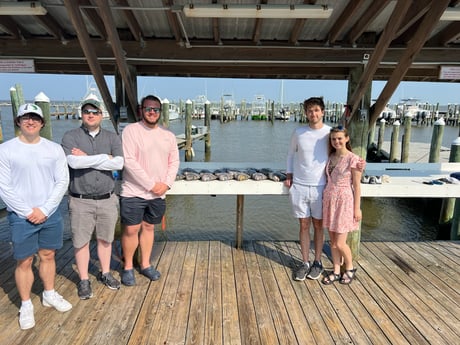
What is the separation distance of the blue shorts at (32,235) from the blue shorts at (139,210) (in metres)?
0.53

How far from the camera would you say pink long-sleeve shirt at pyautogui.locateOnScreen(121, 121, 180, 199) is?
8.96ft

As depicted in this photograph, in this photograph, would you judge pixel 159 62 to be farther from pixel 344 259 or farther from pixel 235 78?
pixel 344 259

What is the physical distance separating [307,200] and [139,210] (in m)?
1.52

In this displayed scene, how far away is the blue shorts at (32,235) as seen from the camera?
7.39ft

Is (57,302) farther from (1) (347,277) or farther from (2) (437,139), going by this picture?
(2) (437,139)

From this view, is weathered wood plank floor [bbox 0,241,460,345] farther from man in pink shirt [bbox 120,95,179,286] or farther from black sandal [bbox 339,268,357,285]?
man in pink shirt [bbox 120,95,179,286]

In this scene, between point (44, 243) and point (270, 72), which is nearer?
point (44, 243)

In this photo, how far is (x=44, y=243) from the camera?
7.86 ft

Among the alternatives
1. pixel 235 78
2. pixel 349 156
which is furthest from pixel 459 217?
pixel 235 78

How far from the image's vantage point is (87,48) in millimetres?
2809

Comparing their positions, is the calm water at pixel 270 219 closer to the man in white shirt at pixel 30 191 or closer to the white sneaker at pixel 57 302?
the white sneaker at pixel 57 302

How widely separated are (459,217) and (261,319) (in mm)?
4743

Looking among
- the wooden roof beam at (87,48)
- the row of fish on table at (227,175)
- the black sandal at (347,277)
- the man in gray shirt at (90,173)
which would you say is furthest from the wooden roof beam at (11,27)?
the black sandal at (347,277)

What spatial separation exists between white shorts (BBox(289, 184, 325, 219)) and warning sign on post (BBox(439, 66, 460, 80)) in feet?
6.68
